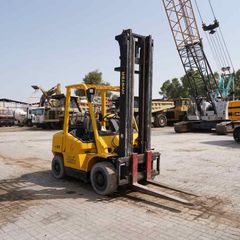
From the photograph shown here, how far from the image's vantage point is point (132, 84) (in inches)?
254

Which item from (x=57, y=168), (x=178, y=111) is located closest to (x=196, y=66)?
(x=178, y=111)

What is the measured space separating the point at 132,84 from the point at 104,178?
1.90m

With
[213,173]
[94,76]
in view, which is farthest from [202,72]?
[94,76]

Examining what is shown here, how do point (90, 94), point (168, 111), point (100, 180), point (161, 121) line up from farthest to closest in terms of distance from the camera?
point (168, 111) < point (161, 121) < point (90, 94) < point (100, 180)

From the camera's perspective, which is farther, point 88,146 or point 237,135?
point 237,135

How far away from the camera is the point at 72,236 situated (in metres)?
4.45

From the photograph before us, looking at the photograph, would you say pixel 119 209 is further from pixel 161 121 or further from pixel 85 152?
pixel 161 121

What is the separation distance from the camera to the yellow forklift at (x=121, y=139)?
20.8ft

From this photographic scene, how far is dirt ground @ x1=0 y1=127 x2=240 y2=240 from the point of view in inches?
180

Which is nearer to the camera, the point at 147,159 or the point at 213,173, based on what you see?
the point at 147,159

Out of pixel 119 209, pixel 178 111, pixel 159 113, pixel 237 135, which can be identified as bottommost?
pixel 119 209

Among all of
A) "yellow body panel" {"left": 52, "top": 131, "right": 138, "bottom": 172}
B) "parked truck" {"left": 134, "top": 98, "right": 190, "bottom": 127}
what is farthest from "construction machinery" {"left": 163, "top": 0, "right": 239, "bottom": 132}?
"yellow body panel" {"left": 52, "top": 131, "right": 138, "bottom": 172}

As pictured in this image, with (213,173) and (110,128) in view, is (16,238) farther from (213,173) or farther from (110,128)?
(213,173)

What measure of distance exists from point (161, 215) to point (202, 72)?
927 inches
